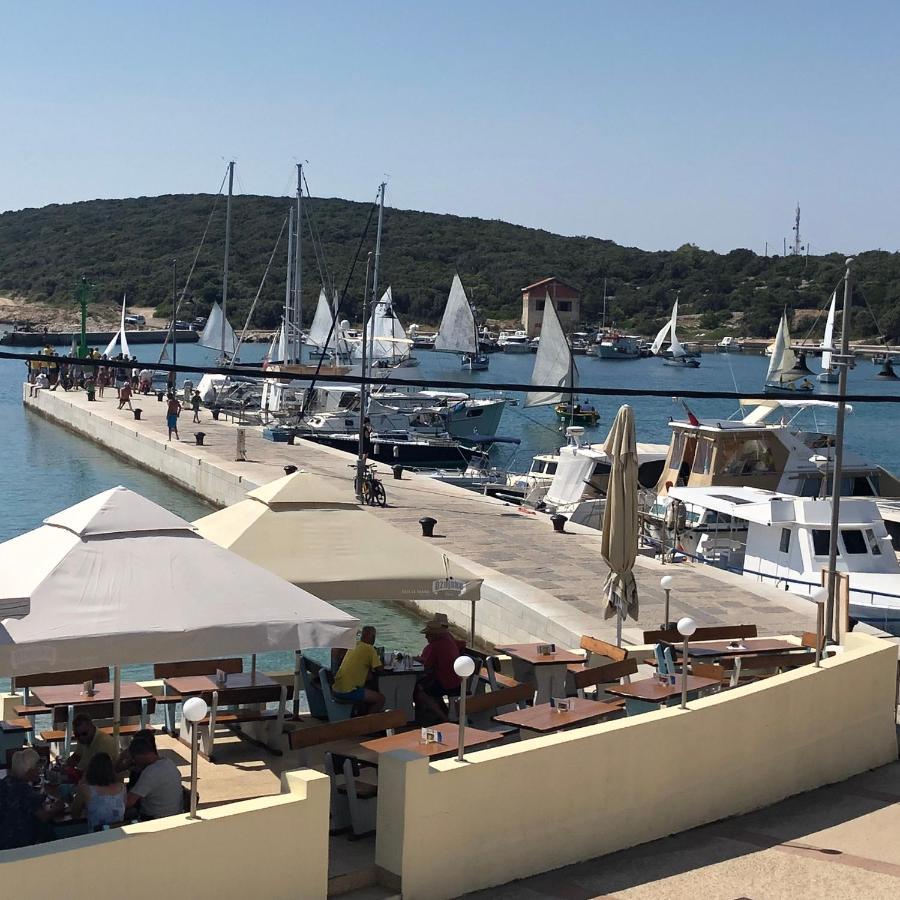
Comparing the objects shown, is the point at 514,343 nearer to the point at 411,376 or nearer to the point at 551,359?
the point at 411,376

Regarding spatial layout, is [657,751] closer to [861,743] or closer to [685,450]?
[861,743]

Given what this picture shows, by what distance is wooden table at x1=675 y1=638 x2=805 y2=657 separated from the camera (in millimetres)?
12148

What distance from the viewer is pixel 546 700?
11.3 metres

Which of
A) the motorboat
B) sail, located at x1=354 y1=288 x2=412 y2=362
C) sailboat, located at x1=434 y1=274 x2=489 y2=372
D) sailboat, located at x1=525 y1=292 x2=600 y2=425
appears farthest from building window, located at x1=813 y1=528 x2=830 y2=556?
the motorboat

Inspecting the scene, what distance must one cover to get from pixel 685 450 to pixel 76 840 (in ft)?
79.6

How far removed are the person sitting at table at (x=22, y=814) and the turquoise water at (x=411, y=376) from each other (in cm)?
543

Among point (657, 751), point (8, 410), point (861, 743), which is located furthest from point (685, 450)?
point (8, 410)

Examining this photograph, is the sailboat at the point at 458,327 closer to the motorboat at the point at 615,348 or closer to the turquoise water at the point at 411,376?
the turquoise water at the point at 411,376

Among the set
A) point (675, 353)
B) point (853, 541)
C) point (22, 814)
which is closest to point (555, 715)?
point (22, 814)

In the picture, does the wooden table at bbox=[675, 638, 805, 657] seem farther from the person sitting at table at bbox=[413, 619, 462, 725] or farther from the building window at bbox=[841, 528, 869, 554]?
the building window at bbox=[841, 528, 869, 554]

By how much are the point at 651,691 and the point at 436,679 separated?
1701 millimetres

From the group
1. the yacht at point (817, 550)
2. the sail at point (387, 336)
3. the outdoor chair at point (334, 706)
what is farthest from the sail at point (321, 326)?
the outdoor chair at point (334, 706)

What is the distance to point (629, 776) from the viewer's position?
A: 9.33m

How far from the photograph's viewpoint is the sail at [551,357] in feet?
160
